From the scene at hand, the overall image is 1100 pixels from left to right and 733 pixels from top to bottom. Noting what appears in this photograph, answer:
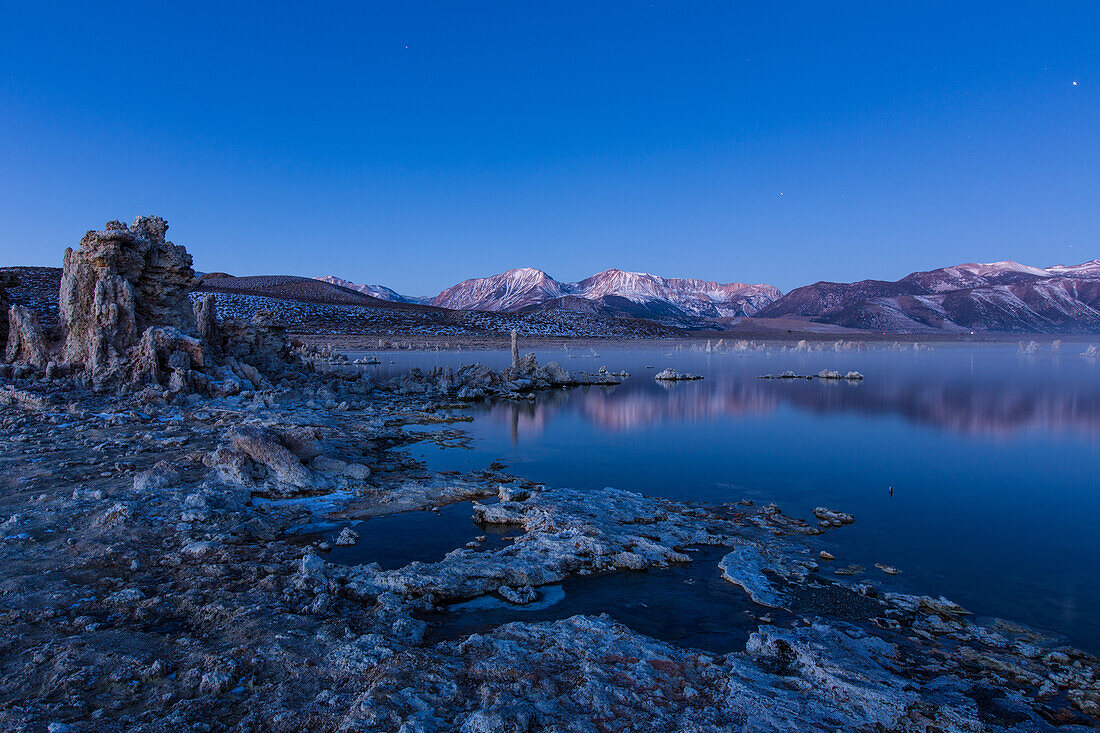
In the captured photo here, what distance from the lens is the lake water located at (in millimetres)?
7098

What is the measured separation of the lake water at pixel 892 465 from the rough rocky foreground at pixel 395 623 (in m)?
1.07

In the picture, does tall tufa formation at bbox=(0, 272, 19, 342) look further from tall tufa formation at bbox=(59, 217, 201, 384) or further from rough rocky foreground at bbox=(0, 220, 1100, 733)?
rough rocky foreground at bbox=(0, 220, 1100, 733)

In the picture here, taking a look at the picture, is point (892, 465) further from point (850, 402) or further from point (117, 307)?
point (117, 307)

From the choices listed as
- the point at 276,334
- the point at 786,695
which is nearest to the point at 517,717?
the point at 786,695

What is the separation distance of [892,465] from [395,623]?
40.3 feet

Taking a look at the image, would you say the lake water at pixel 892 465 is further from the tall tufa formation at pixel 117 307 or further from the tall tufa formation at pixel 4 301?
the tall tufa formation at pixel 4 301

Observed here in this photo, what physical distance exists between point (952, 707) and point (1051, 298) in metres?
227

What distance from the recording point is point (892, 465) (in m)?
13.0

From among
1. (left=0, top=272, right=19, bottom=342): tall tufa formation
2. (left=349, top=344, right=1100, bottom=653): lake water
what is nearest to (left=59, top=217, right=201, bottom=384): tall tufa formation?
(left=0, top=272, right=19, bottom=342): tall tufa formation

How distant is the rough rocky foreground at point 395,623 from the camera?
3768 millimetres

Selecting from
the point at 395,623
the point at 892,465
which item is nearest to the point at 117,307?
the point at 395,623

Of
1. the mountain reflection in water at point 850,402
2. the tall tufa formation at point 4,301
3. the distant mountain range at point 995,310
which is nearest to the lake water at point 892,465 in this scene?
the mountain reflection in water at point 850,402

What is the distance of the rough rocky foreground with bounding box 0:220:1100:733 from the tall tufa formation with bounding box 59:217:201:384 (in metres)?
5.74

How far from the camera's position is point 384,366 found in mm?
38312
